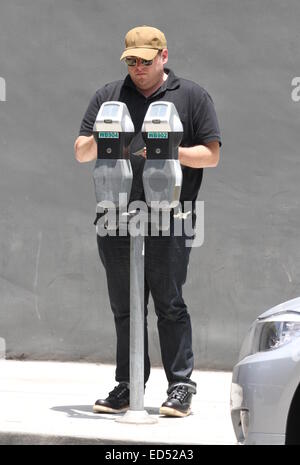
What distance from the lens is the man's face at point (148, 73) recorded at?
648 cm

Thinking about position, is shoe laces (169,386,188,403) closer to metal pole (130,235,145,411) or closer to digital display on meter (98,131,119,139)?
metal pole (130,235,145,411)

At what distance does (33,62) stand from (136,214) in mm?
2714

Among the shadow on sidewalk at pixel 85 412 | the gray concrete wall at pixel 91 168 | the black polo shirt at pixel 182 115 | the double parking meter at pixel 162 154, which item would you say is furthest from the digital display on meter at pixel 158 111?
the gray concrete wall at pixel 91 168

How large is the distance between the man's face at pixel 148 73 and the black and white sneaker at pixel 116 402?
66.4 inches

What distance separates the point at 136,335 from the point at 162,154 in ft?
3.21

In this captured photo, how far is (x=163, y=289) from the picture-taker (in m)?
6.60

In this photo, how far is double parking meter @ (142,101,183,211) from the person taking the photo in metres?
6.06

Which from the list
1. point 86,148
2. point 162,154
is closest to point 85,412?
point 86,148

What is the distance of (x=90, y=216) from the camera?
864 cm

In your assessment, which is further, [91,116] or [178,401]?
[91,116]

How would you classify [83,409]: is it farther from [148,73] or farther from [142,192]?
[148,73]

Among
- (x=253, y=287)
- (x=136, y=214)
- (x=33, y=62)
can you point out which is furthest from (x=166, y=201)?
(x=33, y=62)

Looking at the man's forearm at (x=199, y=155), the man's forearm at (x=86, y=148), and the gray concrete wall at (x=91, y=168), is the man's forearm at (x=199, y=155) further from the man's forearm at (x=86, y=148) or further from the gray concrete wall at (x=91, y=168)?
the gray concrete wall at (x=91, y=168)

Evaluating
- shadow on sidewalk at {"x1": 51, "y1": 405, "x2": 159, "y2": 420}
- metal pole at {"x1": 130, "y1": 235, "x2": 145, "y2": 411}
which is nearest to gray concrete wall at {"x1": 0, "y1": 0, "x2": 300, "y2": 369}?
shadow on sidewalk at {"x1": 51, "y1": 405, "x2": 159, "y2": 420}
